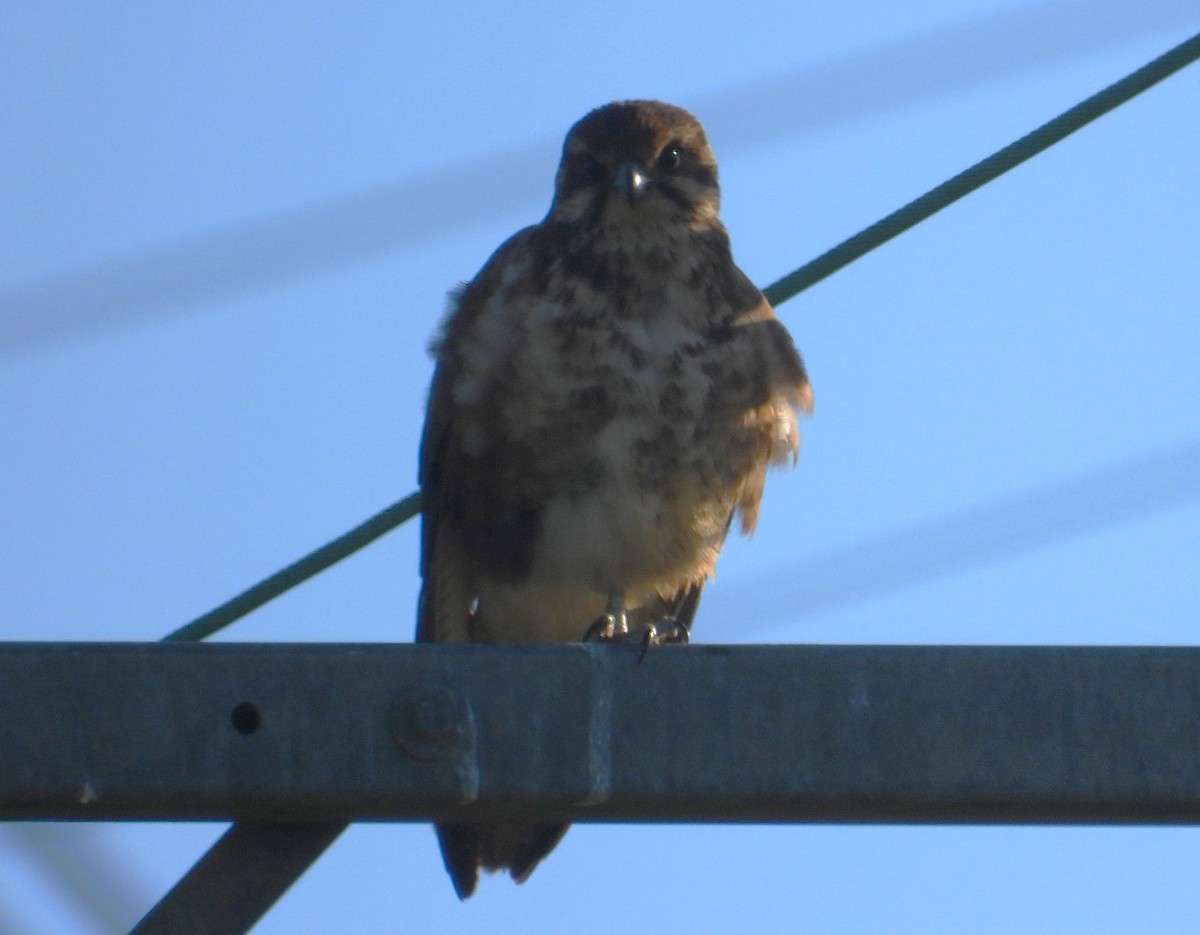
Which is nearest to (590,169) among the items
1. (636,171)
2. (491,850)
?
(636,171)

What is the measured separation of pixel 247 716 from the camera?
7.75ft

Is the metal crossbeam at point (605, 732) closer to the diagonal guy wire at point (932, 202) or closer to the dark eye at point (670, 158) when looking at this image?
the diagonal guy wire at point (932, 202)

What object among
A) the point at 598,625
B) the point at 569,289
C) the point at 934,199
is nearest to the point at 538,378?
the point at 569,289

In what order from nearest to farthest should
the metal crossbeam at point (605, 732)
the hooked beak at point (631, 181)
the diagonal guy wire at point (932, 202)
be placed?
the metal crossbeam at point (605, 732), the diagonal guy wire at point (932, 202), the hooked beak at point (631, 181)

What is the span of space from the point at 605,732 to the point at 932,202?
1.77 meters

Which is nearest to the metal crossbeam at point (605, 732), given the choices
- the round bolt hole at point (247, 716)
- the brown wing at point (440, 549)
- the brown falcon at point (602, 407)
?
the round bolt hole at point (247, 716)

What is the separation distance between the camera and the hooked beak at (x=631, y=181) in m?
4.60

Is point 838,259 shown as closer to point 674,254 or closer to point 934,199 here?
point 934,199

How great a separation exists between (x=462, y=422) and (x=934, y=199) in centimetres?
132

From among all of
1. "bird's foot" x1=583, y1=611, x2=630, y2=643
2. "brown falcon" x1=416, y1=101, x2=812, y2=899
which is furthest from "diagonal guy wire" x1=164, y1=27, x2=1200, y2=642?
"bird's foot" x1=583, y1=611, x2=630, y2=643

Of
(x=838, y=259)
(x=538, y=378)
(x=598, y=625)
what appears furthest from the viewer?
(x=598, y=625)

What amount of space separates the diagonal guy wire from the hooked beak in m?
0.79

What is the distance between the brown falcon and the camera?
425cm

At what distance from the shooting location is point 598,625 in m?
4.61
